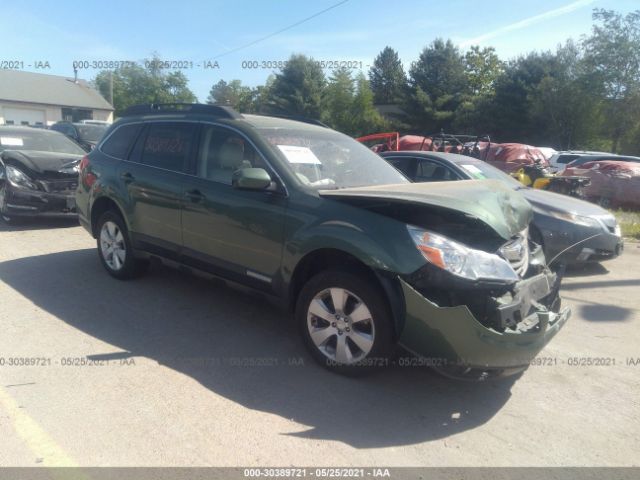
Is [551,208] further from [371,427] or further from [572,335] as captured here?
[371,427]

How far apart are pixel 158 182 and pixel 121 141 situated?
1113 millimetres

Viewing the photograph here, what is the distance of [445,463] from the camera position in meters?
2.74

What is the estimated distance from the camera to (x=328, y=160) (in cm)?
438

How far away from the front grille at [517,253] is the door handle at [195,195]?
8.32 ft

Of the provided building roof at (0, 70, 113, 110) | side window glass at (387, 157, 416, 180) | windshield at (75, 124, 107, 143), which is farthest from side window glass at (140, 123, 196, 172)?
building roof at (0, 70, 113, 110)

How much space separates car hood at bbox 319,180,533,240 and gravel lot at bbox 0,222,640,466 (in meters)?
1.19

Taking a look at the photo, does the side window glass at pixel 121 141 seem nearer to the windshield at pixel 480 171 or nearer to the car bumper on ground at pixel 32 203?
the car bumper on ground at pixel 32 203

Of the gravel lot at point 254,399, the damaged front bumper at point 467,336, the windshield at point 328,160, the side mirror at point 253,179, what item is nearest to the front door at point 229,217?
the side mirror at point 253,179

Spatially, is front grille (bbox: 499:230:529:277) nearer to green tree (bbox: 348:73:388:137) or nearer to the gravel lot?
the gravel lot

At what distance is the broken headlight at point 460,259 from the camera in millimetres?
3078

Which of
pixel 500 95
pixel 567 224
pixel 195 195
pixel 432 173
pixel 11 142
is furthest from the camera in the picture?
pixel 500 95

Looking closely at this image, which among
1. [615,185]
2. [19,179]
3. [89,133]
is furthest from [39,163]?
[615,185]

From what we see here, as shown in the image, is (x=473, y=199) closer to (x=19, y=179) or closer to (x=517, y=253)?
(x=517, y=253)

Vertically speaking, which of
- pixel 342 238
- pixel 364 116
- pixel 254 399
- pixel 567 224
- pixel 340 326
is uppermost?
pixel 364 116
